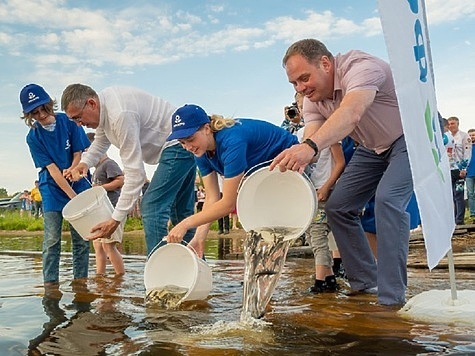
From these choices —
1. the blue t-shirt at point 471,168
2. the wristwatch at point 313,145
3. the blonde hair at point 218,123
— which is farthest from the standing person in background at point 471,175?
the wristwatch at point 313,145

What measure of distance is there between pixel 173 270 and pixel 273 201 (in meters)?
1.04

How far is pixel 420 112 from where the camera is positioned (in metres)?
2.86

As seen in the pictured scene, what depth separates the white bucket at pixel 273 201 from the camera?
373 centimetres

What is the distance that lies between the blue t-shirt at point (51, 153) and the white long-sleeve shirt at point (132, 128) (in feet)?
2.32

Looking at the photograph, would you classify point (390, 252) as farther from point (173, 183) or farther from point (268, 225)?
point (173, 183)

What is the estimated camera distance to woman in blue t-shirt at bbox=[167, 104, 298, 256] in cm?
384

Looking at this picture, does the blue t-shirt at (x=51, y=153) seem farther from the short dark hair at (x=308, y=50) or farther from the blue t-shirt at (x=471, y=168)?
the blue t-shirt at (x=471, y=168)

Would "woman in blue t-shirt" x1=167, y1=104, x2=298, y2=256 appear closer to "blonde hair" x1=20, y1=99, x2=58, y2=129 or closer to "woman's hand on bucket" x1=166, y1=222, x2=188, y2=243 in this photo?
"woman's hand on bucket" x1=166, y1=222, x2=188, y2=243

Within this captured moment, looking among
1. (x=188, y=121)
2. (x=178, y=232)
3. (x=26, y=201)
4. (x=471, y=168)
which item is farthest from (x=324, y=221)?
(x=26, y=201)

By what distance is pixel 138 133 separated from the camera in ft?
15.5

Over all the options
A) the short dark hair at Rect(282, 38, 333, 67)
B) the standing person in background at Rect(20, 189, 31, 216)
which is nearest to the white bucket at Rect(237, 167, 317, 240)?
the short dark hair at Rect(282, 38, 333, 67)

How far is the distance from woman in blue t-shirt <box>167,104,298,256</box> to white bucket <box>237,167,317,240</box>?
0.43 feet

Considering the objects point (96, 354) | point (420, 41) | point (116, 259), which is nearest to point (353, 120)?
point (420, 41)

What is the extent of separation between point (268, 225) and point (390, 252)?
2.48 ft
